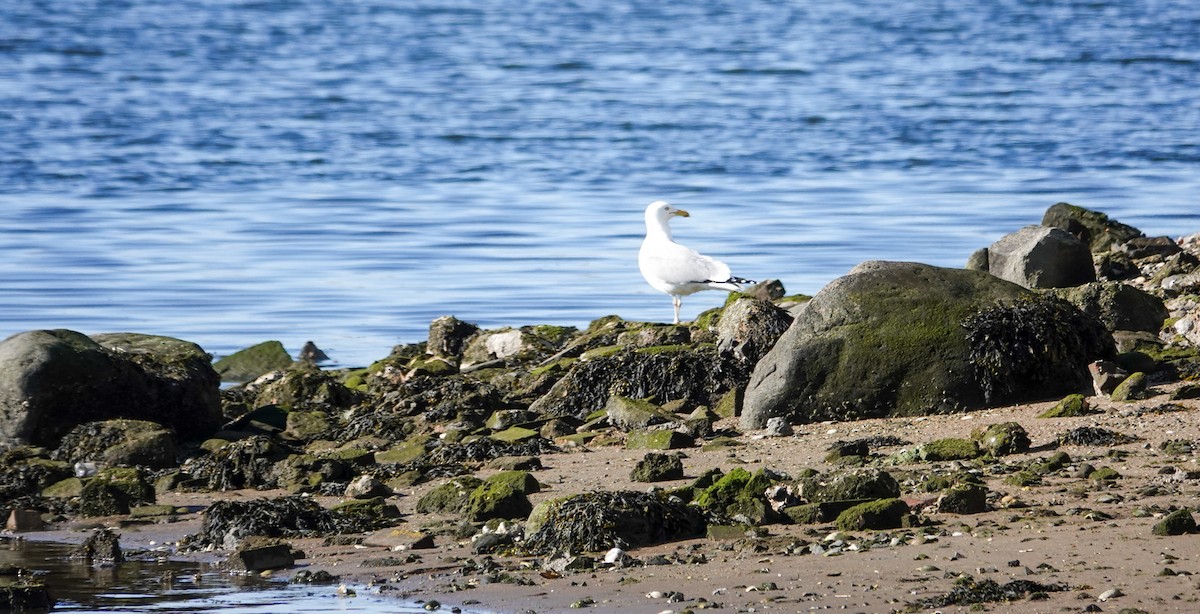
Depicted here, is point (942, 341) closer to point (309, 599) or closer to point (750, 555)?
point (750, 555)

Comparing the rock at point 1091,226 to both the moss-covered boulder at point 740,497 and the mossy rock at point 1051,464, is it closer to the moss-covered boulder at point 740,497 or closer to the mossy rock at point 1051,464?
the mossy rock at point 1051,464

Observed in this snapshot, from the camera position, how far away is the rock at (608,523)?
7562 mm

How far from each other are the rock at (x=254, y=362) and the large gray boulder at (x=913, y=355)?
565cm

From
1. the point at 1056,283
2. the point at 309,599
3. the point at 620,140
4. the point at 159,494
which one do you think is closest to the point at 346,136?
the point at 620,140

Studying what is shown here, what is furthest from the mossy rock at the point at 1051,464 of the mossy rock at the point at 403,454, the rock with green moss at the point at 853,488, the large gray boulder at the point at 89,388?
the large gray boulder at the point at 89,388

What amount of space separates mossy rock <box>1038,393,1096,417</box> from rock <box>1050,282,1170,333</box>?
258cm

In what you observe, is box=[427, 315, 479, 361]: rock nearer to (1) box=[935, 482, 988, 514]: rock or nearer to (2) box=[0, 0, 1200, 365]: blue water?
(2) box=[0, 0, 1200, 365]: blue water

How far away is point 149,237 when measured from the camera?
23031 millimetres

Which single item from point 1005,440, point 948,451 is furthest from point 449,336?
point 1005,440

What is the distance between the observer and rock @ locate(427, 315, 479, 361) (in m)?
14.7

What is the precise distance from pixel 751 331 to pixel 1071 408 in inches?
109

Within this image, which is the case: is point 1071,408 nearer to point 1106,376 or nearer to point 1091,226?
point 1106,376

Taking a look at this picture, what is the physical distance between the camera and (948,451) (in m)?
8.88

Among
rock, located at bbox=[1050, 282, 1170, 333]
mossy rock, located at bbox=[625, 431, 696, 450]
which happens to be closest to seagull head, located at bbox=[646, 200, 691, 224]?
rock, located at bbox=[1050, 282, 1170, 333]
